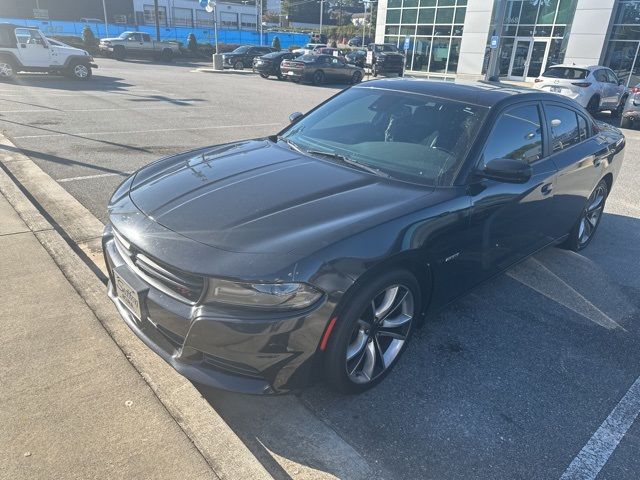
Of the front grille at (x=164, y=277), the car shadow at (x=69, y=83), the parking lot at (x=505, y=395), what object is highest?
the front grille at (x=164, y=277)

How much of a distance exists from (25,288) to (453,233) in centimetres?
309

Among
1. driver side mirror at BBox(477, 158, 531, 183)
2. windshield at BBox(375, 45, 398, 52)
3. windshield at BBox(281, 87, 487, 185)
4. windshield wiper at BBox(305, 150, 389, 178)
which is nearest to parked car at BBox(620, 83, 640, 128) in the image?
windshield at BBox(281, 87, 487, 185)

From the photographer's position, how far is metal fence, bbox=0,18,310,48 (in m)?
42.5

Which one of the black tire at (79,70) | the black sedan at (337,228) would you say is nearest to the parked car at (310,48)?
the black tire at (79,70)

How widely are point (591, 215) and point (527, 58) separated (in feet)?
87.4

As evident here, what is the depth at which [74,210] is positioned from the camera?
5238mm

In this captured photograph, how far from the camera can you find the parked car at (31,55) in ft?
56.4

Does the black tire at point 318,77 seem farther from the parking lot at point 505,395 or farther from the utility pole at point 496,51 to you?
the parking lot at point 505,395

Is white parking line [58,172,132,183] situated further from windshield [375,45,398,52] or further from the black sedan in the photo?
windshield [375,45,398,52]

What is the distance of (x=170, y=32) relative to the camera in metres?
46.1

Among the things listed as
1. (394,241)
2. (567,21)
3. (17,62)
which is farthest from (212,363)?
(567,21)

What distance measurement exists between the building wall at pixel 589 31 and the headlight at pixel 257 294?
28.2 metres

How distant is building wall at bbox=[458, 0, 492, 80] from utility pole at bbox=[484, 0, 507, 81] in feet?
2.02

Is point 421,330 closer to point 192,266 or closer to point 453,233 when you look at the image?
point 453,233
